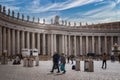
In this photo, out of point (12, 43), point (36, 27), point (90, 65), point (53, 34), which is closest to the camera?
point (90, 65)

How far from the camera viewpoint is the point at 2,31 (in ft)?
228

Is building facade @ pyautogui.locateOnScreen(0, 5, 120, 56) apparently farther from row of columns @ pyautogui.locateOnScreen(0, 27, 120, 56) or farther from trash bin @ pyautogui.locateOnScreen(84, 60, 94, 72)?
trash bin @ pyautogui.locateOnScreen(84, 60, 94, 72)

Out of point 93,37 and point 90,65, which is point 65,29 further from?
point 90,65

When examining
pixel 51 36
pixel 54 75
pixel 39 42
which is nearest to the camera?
pixel 54 75

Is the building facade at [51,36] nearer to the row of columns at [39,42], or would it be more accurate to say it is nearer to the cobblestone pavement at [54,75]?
the row of columns at [39,42]

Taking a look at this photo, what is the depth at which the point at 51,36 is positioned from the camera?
316 feet

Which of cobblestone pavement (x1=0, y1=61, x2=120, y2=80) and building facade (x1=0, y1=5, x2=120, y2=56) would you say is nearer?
cobblestone pavement (x1=0, y1=61, x2=120, y2=80)

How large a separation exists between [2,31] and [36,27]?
69.0 feet

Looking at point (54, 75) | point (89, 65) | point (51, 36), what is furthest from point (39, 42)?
point (54, 75)

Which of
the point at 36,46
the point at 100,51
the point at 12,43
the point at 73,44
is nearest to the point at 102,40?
the point at 100,51

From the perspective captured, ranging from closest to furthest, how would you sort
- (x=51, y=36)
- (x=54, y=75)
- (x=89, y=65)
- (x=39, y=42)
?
(x=54, y=75)
(x=89, y=65)
(x=39, y=42)
(x=51, y=36)

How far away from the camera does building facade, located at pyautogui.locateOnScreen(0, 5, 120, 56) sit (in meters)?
72.9

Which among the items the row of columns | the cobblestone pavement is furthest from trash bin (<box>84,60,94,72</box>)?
the row of columns

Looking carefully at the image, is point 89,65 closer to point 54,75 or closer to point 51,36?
point 54,75
